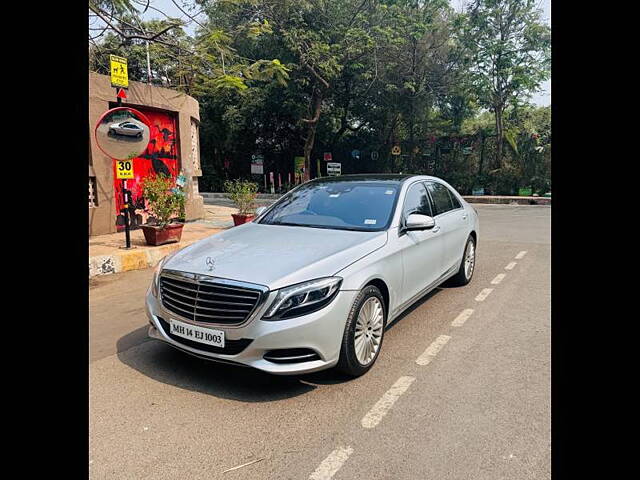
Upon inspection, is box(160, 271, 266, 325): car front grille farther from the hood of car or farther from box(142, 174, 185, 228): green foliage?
box(142, 174, 185, 228): green foliage

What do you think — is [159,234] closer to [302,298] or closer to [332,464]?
[302,298]

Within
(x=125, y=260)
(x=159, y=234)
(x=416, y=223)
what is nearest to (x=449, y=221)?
(x=416, y=223)

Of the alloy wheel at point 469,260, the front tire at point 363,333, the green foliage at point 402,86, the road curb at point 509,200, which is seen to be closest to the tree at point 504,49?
the green foliage at point 402,86

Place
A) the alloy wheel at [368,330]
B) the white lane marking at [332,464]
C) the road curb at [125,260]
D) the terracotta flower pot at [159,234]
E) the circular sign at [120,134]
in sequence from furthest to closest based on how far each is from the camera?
the terracotta flower pot at [159,234], the circular sign at [120,134], the road curb at [125,260], the alloy wheel at [368,330], the white lane marking at [332,464]

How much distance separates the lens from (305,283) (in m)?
3.31

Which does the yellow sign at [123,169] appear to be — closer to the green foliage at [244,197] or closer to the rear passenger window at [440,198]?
the green foliage at [244,197]

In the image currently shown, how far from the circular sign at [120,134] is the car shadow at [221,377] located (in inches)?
186

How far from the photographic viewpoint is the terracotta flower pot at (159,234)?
8.42 meters

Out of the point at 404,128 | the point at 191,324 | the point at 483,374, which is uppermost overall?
the point at 404,128

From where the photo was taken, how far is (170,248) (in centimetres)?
837

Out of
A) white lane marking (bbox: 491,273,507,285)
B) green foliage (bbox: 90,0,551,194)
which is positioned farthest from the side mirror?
green foliage (bbox: 90,0,551,194)
